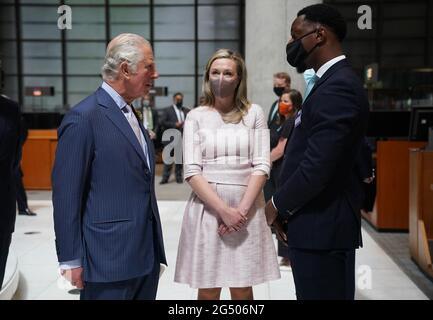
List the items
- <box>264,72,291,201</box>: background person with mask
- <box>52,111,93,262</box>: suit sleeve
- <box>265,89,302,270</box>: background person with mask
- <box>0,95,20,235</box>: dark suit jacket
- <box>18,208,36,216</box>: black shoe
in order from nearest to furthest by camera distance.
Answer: <box>52,111,93,262</box>: suit sleeve → <box>0,95,20,235</box>: dark suit jacket → <box>265,89,302,270</box>: background person with mask → <box>264,72,291,201</box>: background person with mask → <box>18,208,36,216</box>: black shoe

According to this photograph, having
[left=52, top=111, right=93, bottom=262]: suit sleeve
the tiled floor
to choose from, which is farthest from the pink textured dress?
the tiled floor

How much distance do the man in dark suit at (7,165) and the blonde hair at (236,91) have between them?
34.4 inches

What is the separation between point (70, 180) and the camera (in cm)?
166

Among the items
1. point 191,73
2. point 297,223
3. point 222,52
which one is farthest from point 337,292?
point 191,73

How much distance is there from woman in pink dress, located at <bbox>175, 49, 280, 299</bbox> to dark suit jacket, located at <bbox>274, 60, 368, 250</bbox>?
549 millimetres

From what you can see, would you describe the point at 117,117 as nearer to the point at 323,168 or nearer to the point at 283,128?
the point at 323,168

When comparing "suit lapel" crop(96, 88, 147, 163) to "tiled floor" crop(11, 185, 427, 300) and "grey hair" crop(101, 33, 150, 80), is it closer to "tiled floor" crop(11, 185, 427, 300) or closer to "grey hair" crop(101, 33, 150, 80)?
"grey hair" crop(101, 33, 150, 80)

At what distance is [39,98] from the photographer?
1495cm

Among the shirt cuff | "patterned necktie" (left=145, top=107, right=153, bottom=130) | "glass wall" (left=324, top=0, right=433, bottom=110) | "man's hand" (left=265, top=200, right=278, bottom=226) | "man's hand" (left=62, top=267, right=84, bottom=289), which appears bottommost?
"man's hand" (left=62, top=267, right=84, bottom=289)

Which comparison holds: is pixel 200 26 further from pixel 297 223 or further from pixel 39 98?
pixel 297 223

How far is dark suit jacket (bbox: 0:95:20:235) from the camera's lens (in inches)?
92.2

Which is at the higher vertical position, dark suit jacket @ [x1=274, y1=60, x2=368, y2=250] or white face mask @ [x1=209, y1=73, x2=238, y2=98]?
white face mask @ [x1=209, y1=73, x2=238, y2=98]
